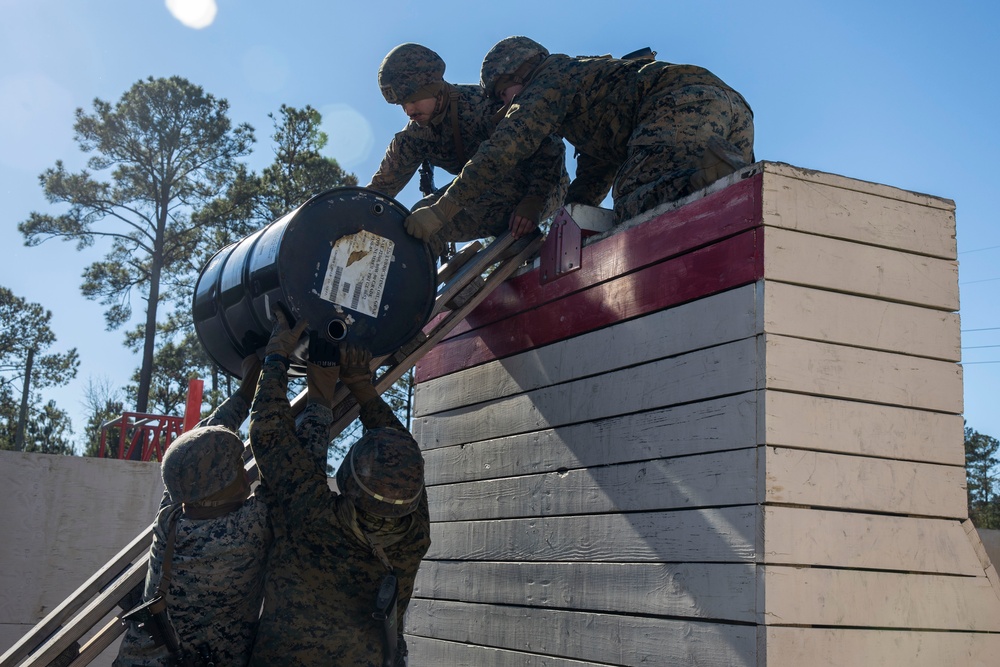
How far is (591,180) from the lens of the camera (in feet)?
15.8

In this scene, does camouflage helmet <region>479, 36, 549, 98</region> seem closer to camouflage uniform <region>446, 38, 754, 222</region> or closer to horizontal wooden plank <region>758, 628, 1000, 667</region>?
camouflage uniform <region>446, 38, 754, 222</region>

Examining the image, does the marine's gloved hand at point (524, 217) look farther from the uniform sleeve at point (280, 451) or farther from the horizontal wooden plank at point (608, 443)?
the uniform sleeve at point (280, 451)

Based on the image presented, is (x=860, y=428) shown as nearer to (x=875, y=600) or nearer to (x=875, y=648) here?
(x=875, y=600)

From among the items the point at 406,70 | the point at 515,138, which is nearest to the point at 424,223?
the point at 515,138

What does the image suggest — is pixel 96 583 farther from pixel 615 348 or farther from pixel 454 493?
pixel 615 348

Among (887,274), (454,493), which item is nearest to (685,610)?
(887,274)

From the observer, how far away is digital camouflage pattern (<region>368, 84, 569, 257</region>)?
4629 millimetres

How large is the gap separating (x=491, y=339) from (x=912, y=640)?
235cm

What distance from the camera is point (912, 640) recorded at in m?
2.74

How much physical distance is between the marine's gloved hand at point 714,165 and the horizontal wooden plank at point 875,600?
1381 mm

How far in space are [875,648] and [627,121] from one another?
8.10 feet

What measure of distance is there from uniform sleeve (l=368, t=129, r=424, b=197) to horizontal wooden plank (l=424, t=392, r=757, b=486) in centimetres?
148

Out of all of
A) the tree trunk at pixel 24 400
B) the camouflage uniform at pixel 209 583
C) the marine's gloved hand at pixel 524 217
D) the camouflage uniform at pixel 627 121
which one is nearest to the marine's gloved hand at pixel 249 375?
the camouflage uniform at pixel 209 583

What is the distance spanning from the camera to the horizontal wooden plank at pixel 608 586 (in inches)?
108
